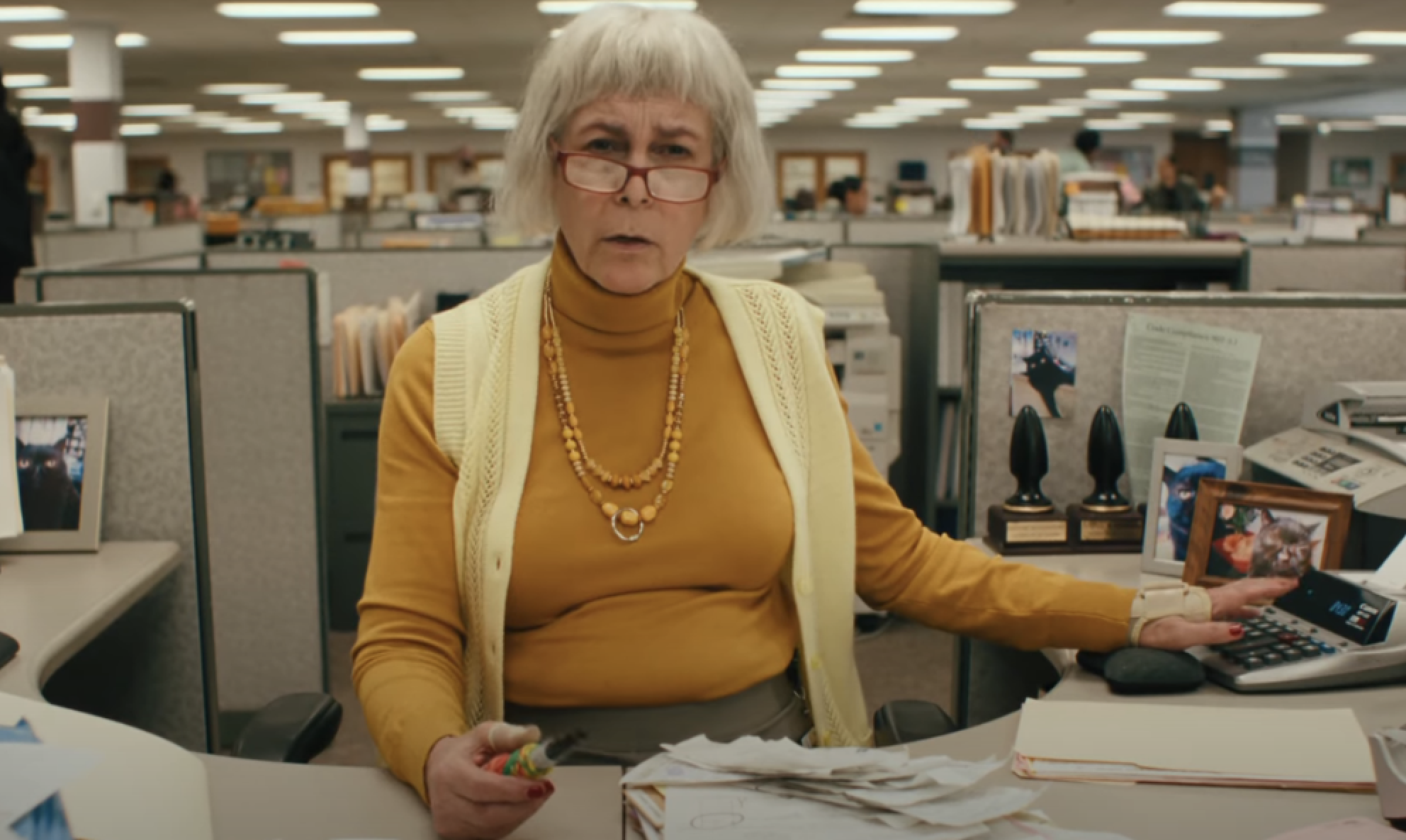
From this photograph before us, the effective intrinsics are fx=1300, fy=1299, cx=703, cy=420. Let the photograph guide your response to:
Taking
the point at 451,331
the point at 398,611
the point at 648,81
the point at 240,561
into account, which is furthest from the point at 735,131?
the point at 240,561

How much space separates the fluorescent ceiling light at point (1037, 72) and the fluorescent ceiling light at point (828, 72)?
3.53ft

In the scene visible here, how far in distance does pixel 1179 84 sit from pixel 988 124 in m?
5.66

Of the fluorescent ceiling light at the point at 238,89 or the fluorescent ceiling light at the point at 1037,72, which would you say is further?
the fluorescent ceiling light at the point at 238,89

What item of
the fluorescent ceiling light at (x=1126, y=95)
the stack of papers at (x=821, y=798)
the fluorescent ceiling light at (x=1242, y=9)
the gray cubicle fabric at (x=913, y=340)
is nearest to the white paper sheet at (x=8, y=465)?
the stack of papers at (x=821, y=798)

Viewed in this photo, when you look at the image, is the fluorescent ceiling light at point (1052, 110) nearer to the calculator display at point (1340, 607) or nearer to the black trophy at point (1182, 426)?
the black trophy at point (1182, 426)

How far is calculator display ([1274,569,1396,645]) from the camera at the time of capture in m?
Answer: 1.17

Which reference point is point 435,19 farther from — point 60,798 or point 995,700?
point 60,798

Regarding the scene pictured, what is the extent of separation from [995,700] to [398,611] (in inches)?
36.1

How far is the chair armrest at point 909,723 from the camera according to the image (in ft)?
3.96

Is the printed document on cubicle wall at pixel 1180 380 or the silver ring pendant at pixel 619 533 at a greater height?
the printed document on cubicle wall at pixel 1180 380

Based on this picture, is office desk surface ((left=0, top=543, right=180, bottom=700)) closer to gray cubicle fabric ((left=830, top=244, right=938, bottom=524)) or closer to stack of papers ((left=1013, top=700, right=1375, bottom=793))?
stack of papers ((left=1013, top=700, right=1375, bottom=793))

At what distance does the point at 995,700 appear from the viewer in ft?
5.78

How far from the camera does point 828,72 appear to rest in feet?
38.6

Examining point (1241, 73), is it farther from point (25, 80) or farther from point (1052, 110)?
point (25, 80)
